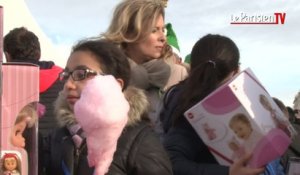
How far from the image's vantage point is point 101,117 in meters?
1.40

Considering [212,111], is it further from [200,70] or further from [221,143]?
[200,70]

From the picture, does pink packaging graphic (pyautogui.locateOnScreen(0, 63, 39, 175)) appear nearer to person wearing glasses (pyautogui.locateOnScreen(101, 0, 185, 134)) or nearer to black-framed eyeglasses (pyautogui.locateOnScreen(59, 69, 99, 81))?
black-framed eyeglasses (pyautogui.locateOnScreen(59, 69, 99, 81))

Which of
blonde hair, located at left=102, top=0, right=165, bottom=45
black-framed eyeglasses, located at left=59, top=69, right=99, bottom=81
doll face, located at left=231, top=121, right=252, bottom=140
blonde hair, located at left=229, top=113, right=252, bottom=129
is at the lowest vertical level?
doll face, located at left=231, top=121, right=252, bottom=140

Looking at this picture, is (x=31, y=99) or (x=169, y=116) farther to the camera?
(x=169, y=116)

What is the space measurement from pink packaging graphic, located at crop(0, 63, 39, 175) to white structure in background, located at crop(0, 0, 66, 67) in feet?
14.8

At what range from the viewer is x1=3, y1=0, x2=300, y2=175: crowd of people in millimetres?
1436

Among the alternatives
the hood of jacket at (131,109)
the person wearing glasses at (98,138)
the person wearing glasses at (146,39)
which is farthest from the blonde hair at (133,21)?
the hood of jacket at (131,109)

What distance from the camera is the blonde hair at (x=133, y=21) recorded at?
7.68 feet

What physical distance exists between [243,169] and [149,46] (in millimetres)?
859

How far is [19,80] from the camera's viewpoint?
4.48ft

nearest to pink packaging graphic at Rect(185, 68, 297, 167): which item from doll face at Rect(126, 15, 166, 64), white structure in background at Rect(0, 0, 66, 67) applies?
doll face at Rect(126, 15, 166, 64)

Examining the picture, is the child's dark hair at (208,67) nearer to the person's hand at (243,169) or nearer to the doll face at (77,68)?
the person's hand at (243,169)

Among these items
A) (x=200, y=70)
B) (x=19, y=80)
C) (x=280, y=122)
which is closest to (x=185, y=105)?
(x=200, y=70)

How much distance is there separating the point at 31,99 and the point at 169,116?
82 centimetres
